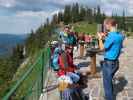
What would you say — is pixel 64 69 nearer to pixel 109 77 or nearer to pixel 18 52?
pixel 109 77

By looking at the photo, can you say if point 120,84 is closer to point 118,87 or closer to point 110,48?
point 118,87

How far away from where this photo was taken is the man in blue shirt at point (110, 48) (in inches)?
419

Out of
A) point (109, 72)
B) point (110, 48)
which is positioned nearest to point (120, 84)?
point (109, 72)

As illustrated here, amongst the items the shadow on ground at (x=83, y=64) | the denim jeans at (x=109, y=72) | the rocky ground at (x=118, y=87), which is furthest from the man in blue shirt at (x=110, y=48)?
the shadow on ground at (x=83, y=64)

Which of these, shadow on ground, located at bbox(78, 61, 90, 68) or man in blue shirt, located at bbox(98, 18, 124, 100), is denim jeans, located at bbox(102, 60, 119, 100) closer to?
man in blue shirt, located at bbox(98, 18, 124, 100)

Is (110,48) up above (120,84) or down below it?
above

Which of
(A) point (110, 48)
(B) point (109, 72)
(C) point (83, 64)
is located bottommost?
(C) point (83, 64)

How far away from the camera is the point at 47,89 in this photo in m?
13.9

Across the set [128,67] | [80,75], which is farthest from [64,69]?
[128,67]

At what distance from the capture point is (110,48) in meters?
10.8

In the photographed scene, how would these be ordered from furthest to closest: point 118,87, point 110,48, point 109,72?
point 118,87
point 109,72
point 110,48

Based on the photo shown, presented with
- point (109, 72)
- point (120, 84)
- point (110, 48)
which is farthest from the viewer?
point (120, 84)

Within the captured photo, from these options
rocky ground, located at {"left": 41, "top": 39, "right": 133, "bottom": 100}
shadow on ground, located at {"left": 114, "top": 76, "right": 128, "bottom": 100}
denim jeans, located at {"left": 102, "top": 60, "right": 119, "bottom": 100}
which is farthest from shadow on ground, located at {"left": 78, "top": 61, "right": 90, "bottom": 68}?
denim jeans, located at {"left": 102, "top": 60, "right": 119, "bottom": 100}

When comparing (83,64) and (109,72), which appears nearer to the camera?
(109,72)
